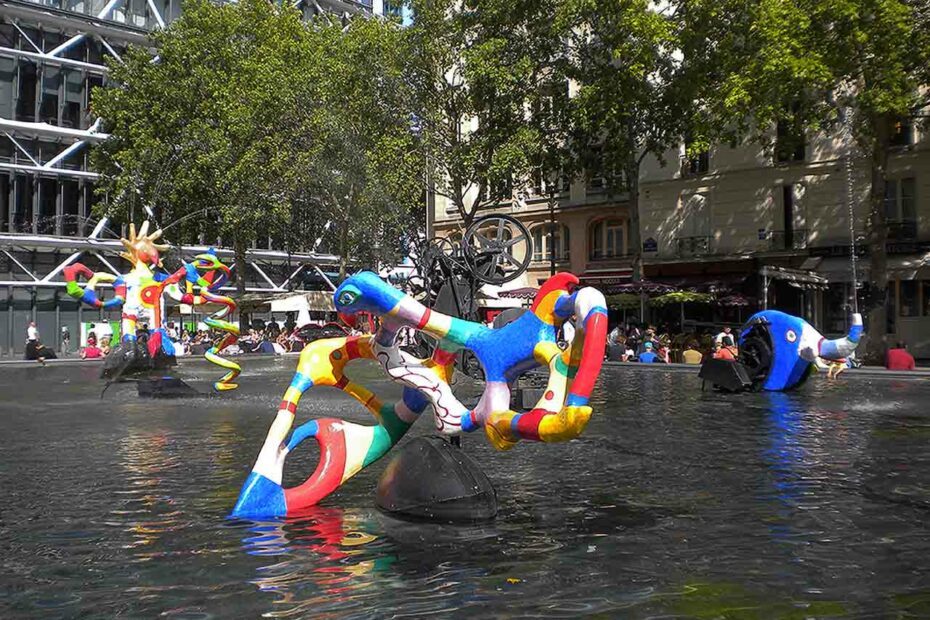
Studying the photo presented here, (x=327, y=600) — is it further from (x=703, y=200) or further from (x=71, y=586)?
(x=703, y=200)

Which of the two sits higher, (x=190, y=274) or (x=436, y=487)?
(x=190, y=274)

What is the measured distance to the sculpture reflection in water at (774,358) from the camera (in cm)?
1633

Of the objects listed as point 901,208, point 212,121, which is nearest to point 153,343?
point 212,121

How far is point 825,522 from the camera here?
6363mm

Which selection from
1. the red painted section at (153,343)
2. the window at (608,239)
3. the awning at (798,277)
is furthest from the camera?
the window at (608,239)

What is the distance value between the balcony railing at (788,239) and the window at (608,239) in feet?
26.9

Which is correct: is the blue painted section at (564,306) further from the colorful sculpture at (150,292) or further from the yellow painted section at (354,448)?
the colorful sculpture at (150,292)

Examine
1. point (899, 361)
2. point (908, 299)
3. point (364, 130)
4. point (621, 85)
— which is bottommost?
point (899, 361)

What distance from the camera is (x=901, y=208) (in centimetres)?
3497

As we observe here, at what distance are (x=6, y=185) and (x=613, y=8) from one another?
108 feet

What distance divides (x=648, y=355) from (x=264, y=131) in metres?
19.0

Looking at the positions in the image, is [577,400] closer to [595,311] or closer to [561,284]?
[595,311]

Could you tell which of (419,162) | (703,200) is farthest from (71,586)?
(703,200)

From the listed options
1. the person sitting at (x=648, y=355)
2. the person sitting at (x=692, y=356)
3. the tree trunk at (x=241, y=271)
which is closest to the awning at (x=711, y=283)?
the person sitting at (x=648, y=355)
